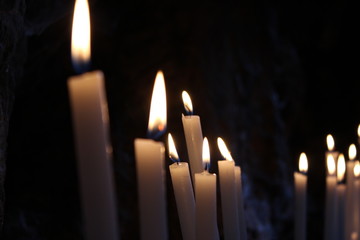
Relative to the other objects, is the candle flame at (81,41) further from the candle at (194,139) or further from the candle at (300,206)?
the candle at (300,206)

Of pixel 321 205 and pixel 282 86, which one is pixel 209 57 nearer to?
pixel 282 86

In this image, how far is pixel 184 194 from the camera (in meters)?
0.81

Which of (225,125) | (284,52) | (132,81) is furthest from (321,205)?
(132,81)

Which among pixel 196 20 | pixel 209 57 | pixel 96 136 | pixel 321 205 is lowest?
pixel 321 205

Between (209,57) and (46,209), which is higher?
(209,57)

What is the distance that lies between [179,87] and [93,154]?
1.09 meters

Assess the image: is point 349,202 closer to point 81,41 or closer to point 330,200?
point 330,200

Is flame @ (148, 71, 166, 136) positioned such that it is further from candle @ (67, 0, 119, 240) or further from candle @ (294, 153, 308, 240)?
candle @ (294, 153, 308, 240)

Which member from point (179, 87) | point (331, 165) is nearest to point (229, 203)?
point (331, 165)

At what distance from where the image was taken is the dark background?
125cm

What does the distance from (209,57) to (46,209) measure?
74 cm

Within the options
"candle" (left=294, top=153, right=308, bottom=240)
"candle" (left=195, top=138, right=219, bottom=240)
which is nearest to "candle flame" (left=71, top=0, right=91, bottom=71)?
"candle" (left=195, top=138, right=219, bottom=240)

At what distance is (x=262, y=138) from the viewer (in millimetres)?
2049

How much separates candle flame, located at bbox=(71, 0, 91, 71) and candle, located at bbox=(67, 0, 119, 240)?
0.18 feet
